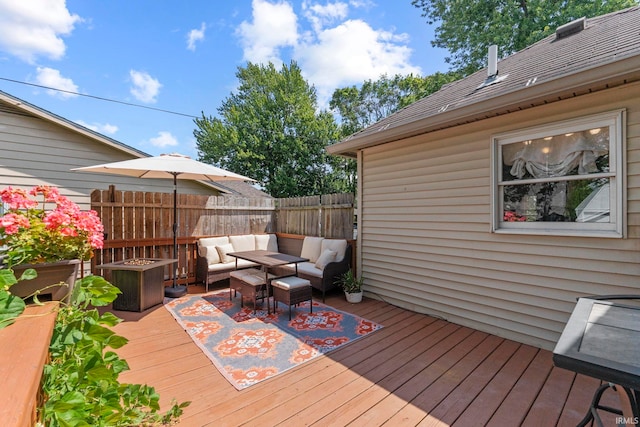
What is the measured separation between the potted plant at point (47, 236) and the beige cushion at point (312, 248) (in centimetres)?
371

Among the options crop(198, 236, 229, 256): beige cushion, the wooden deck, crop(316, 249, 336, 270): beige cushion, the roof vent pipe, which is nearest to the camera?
the wooden deck

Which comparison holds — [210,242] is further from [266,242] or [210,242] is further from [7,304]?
[7,304]

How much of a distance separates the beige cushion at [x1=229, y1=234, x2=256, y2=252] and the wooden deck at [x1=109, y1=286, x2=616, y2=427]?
2.84 metres

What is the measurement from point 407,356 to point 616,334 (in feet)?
6.57

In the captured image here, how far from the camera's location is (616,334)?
1417 mm

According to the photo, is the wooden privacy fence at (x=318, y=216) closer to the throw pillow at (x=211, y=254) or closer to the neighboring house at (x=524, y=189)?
the neighboring house at (x=524, y=189)

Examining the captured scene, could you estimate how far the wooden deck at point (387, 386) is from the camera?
2.17 metres

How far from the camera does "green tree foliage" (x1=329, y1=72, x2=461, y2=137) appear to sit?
18.4 m

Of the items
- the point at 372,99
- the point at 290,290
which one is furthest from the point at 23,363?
the point at 372,99

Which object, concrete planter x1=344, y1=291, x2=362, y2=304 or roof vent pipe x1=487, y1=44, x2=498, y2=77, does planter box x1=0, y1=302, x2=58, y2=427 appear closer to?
concrete planter x1=344, y1=291, x2=362, y2=304

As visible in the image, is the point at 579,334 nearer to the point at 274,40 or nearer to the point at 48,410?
the point at 48,410

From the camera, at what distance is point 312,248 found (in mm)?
5855

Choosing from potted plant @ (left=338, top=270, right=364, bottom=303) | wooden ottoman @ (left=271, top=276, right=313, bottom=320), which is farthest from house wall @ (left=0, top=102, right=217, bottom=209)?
potted plant @ (left=338, top=270, right=364, bottom=303)

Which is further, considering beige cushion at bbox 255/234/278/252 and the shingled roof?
beige cushion at bbox 255/234/278/252
